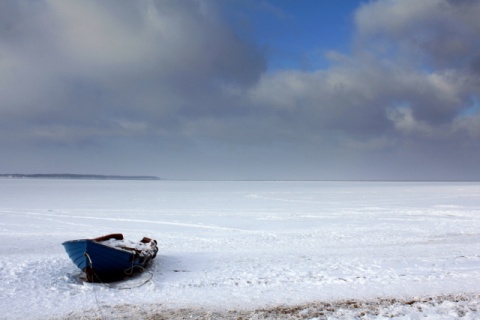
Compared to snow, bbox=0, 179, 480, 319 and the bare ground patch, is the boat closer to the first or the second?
snow, bbox=0, 179, 480, 319

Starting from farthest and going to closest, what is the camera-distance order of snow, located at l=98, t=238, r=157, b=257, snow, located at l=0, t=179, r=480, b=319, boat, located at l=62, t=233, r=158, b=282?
snow, located at l=98, t=238, r=157, b=257
boat, located at l=62, t=233, r=158, b=282
snow, located at l=0, t=179, r=480, b=319

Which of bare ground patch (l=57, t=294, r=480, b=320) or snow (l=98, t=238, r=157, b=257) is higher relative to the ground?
snow (l=98, t=238, r=157, b=257)

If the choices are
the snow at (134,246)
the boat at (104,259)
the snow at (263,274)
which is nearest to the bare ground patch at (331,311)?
the snow at (263,274)

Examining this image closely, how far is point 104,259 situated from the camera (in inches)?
405

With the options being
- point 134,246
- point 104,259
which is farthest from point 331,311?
point 134,246

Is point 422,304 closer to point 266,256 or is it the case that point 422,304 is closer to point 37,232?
point 266,256

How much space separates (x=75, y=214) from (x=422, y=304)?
2370 cm

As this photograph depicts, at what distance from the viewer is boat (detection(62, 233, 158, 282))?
10078 millimetres

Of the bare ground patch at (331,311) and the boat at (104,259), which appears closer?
the bare ground patch at (331,311)

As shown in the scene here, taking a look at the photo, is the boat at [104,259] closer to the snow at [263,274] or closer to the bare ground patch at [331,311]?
the snow at [263,274]

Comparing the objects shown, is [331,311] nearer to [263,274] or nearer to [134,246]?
[263,274]

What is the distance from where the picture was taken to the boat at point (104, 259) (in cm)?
1008

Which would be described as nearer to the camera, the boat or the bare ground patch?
the bare ground patch

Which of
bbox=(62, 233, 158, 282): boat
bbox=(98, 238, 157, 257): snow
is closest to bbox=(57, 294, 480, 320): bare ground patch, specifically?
bbox=(62, 233, 158, 282): boat
